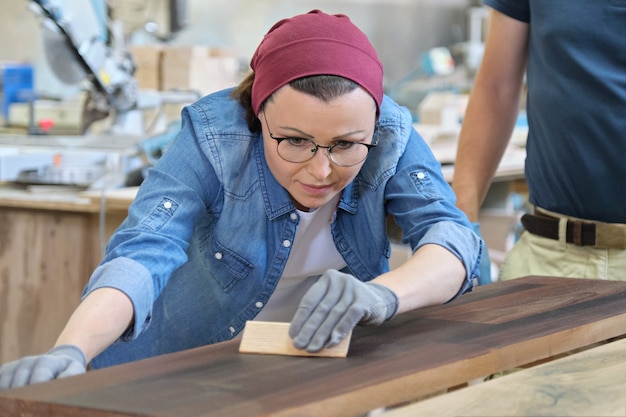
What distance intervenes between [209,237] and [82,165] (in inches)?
61.7

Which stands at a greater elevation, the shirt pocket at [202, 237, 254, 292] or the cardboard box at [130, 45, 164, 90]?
the shirt pocket at [202, 237, 254, 292]

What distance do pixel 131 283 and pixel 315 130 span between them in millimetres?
414

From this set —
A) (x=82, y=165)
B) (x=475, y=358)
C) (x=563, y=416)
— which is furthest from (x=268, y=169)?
(x=82, y=165)

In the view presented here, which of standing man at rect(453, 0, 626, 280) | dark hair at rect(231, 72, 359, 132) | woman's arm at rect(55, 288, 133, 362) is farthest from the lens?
standing man at rect(453, 0, 626, 280)

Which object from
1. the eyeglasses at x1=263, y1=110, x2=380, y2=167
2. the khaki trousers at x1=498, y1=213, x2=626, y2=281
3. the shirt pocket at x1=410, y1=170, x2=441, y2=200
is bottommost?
the khaki trousers at x1=498, y1=213, x2=626, y2=281

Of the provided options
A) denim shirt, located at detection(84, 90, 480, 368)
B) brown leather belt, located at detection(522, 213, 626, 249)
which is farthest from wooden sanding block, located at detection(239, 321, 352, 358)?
brown leather belt, located at detection(522, 213, 626, 249)

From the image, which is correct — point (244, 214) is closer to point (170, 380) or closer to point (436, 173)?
point (436, 173)

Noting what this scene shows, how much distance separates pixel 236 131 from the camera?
1.96 m

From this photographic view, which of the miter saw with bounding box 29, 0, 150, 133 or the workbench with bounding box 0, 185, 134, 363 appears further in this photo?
the miter saw with bounding box 29, 0, 150, 133

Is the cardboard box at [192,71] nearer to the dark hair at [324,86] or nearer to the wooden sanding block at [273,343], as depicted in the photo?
the dark hair at [324,86]

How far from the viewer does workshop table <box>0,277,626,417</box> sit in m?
1.31

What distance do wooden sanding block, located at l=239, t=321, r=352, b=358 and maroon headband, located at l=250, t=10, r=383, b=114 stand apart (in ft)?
1.41

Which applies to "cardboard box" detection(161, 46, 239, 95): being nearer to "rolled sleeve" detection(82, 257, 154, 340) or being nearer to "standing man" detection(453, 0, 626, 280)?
"standing man" detection(453, 0, 626, 280)

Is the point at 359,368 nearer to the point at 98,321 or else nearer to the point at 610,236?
the point at 98,321
